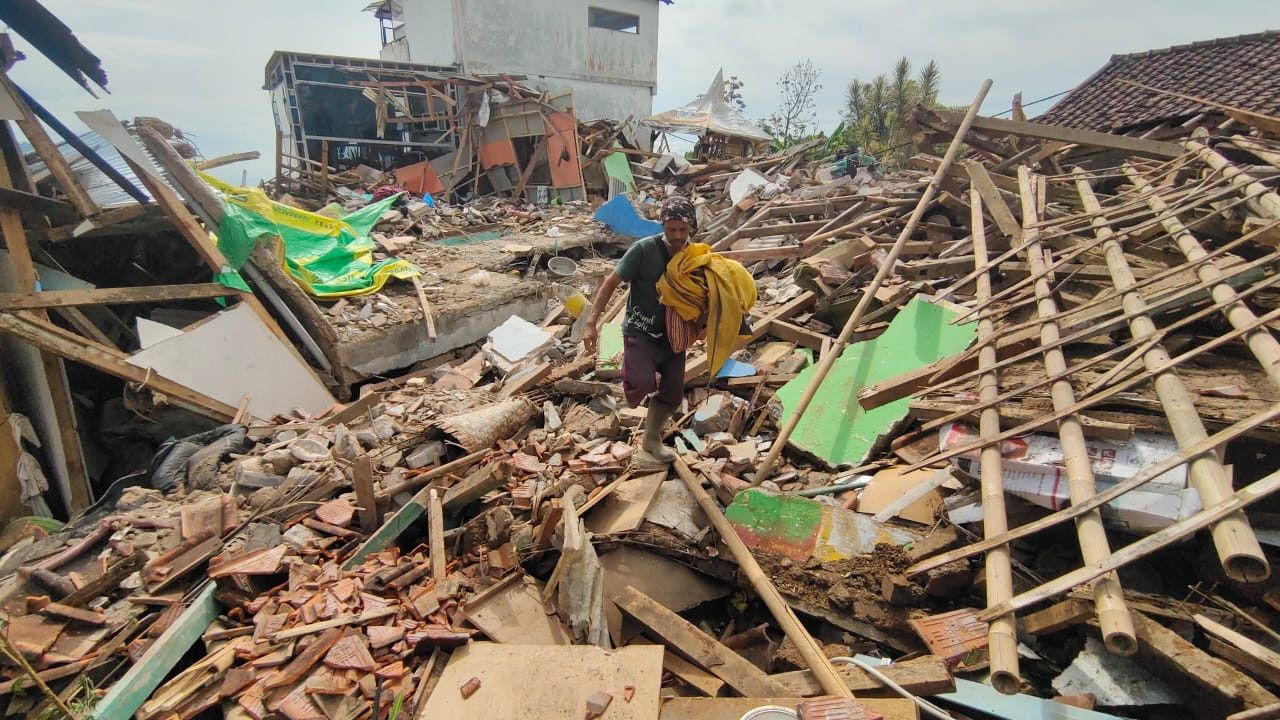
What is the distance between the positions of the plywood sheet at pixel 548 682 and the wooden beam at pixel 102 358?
4.03 meters

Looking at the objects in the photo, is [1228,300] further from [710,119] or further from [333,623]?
[710,119]

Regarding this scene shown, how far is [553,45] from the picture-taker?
19.4 metres

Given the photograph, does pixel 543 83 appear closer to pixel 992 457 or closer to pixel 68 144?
pixel 68 144

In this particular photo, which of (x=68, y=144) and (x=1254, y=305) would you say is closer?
(x=1254, y=305)

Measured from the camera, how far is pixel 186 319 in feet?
19.1

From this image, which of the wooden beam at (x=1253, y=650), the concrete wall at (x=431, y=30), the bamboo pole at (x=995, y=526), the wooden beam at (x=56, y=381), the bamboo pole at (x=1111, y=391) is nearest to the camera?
the bamboo pole at (x=995, y=526)

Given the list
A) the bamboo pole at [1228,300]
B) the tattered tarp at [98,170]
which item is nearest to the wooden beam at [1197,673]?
the bamboo pole at [1228,300]

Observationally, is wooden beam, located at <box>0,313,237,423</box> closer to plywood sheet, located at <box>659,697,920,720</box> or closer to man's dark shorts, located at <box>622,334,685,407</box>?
man's dark shorts, located at <box>622,334,685,407</box>

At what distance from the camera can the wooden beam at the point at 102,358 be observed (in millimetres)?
4359

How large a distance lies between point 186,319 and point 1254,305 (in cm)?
811

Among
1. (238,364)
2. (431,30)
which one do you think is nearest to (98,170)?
(238,364)

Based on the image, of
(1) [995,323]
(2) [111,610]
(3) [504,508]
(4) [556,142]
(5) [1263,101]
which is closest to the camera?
(2) [111,610]

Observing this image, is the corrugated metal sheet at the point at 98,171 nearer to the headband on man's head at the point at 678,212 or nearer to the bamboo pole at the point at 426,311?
the bamboo pole at the point at 426,311

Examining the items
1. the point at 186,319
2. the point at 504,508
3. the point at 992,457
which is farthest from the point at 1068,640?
the point at 186,319
